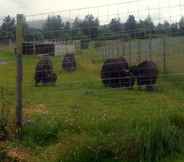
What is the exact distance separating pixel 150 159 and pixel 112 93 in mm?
10461

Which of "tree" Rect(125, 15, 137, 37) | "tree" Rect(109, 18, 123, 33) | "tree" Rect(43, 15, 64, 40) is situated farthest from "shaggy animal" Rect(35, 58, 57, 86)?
"tree" Rect(43, 15, 64, 40)

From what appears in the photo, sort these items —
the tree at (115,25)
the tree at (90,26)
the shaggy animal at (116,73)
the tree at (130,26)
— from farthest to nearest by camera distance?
the shaggy animal at (116,73)
the tree at (130,26)
the tree at (115,25)
the tree at (90,26)

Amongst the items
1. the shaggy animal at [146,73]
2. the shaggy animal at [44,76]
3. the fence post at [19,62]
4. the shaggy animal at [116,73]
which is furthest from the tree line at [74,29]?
the shaggy animal at [44,76]

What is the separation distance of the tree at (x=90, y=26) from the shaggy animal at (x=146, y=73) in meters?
9.54

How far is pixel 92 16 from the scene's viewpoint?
8.02 m

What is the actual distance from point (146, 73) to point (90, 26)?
11.4 metres

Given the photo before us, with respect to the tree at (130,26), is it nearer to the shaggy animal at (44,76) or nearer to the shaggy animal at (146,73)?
the shaggy animal at (146,73)

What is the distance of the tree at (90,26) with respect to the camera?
8.30 meters

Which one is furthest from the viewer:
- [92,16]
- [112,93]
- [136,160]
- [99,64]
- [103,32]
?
[99,64]

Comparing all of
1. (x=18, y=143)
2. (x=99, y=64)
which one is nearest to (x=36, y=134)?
(x=18, y=143)

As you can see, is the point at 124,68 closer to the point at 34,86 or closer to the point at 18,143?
the point at 34,86

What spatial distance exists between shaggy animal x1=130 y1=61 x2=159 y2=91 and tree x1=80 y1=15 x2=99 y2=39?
31.3 feet

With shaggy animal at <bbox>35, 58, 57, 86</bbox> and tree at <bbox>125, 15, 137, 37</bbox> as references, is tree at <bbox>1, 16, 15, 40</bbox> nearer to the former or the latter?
tree at <bbox>125, 15, 137, 37</bbox>

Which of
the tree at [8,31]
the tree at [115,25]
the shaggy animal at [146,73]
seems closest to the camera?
the tree at [8,31]
